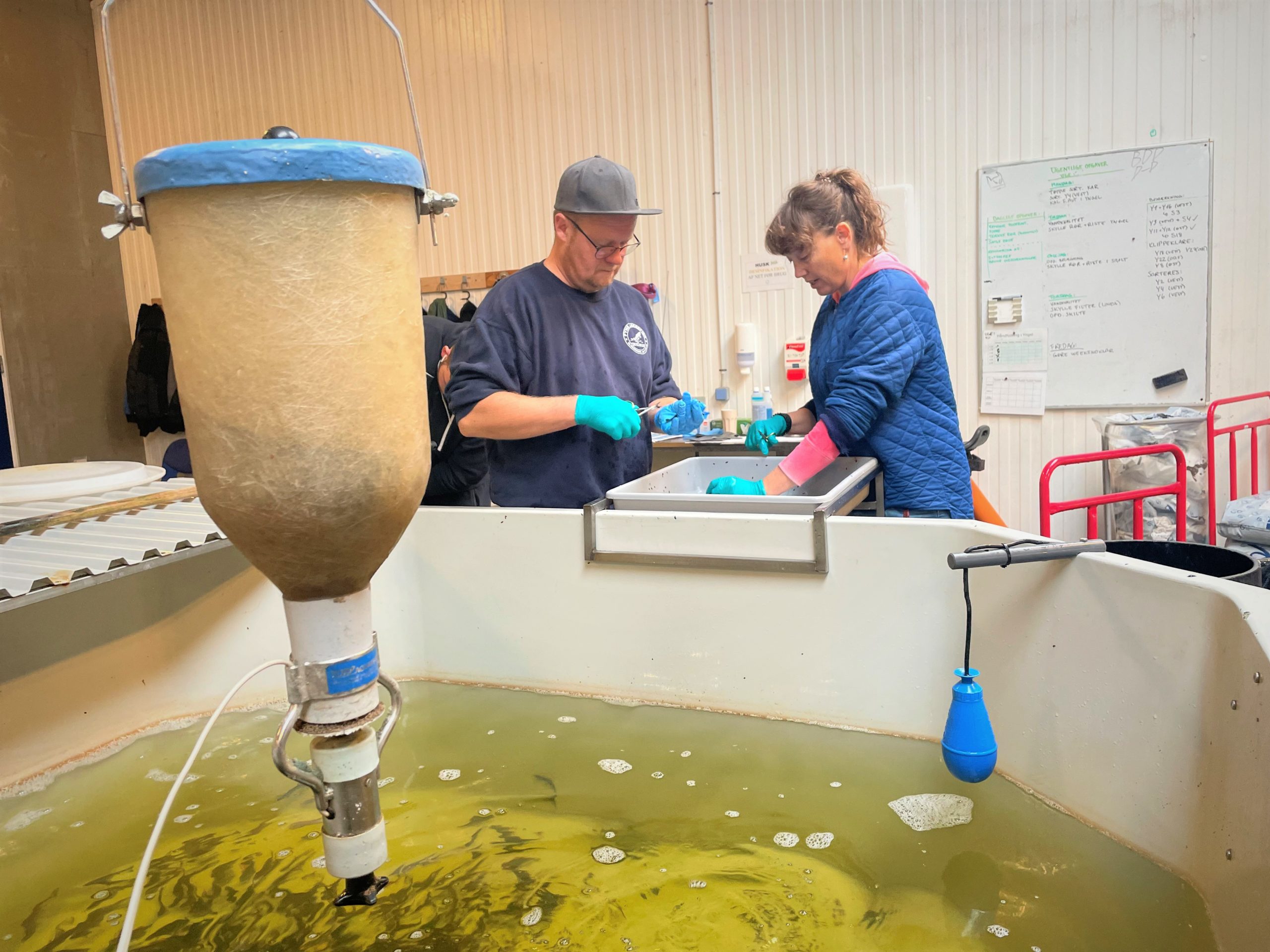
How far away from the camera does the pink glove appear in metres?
1.68

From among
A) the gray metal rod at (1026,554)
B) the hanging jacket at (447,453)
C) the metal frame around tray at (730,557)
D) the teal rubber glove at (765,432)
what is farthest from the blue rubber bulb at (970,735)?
the hanging jacket at (447,453)

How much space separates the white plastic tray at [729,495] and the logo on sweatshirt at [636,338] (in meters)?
0.28

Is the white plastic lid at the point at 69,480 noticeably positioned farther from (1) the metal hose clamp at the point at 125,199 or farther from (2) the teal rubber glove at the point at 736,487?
(2) the teal rubber glove at the point at 736,487

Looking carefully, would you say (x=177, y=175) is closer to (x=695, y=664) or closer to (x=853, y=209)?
(x=695, y=664)

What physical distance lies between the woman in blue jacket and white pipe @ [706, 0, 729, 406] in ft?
6.68

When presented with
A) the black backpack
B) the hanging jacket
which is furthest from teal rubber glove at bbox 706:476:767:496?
the black backpack

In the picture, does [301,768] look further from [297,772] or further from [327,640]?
[327,640]

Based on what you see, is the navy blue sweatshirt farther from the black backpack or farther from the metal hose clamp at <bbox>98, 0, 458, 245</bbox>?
the black backpack

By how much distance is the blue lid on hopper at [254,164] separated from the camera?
0.63m

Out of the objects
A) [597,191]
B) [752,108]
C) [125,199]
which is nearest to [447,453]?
[597,191]

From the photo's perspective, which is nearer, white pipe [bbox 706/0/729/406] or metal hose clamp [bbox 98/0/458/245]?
metal hose clamp [bbox 98/0/458/245]

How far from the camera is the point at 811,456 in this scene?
1.70 m

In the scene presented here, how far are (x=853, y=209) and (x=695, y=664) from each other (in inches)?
37.8

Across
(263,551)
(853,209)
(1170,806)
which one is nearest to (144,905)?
(263,551)
